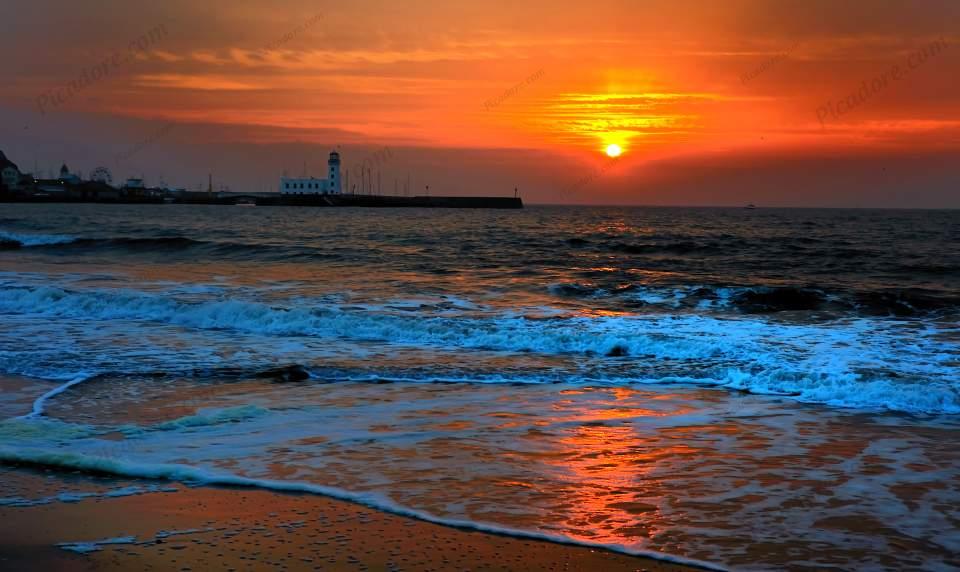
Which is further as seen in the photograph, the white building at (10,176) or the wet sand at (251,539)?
the white building at (10,176)

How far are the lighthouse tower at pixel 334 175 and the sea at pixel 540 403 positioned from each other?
147 meters

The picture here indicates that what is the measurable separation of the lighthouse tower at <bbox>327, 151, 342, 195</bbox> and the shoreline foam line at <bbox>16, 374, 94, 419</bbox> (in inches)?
6318

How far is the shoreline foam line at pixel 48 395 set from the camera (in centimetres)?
892

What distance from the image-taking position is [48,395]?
995cm

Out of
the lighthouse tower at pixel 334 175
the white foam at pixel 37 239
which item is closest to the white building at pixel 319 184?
the lighthouse tower at pixel 334 175

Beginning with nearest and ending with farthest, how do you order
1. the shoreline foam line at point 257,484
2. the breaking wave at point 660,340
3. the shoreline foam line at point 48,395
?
the shoreline foam line at point 257,484, the shoreline foam line at point 48,395, the breaking wave at point 660,340

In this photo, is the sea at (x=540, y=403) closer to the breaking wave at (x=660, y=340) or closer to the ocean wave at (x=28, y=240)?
the breaking wave at (x=660, y=340)

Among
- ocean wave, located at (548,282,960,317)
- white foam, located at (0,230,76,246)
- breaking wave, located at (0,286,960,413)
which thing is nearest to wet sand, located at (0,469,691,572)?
breaking wave, located at (0,286,960,413)

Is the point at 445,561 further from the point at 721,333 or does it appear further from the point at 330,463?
the point at 721,333

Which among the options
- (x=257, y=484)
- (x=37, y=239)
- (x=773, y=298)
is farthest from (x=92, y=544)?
(x=37, y=239)

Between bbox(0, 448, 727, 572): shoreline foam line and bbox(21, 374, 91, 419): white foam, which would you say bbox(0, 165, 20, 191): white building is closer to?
bbox(21, 374, 91, 419): white foam

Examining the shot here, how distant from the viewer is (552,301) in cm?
2070

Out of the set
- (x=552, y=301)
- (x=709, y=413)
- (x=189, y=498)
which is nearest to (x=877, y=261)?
(x=552, y=301)

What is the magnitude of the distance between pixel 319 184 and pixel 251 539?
557ft
